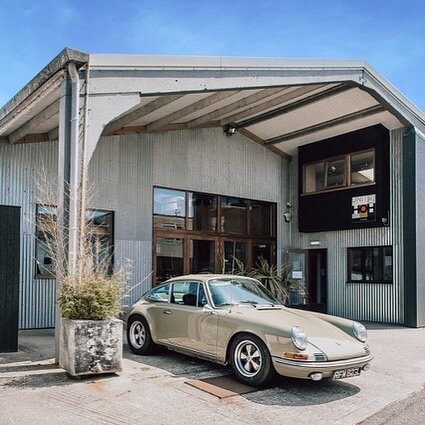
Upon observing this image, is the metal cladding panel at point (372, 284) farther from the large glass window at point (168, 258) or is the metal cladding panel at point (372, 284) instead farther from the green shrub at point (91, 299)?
the green shrub at point (91, 299)

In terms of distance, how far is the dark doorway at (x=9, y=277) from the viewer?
7828mm

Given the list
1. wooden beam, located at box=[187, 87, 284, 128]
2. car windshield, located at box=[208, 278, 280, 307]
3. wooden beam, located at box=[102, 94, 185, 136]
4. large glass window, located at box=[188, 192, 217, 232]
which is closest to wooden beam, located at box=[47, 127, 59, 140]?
wooden beam, located at box=[102, 94, 185, 136]

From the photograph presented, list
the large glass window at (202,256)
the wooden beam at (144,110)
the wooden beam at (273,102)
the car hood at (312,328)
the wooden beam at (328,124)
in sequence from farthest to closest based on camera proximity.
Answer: the large glass window at (202,256), the wooden beam at (328,124), the wooden beam at (273,102), the wooden beam at (144,110), the car hood at (312,328)

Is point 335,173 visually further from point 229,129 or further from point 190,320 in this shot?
point 190,320

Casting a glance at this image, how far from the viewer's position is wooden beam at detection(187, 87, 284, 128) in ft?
39.4

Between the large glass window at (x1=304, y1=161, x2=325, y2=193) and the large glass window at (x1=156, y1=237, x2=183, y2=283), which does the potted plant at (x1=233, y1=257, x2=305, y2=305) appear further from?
the large glass window at (x1=304, y1=161, x2=325, y2=193)

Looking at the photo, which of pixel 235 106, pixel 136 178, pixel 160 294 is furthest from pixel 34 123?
pixel 235 106

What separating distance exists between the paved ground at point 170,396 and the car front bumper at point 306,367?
0.30 m

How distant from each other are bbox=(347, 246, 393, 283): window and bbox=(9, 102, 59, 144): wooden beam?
9793 mm

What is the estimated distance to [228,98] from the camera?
40.5ft

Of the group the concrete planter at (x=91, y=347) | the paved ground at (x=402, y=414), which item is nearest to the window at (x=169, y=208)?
the concrete planter at (x=91, y=347)

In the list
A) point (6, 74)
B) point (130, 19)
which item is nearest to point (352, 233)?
point (130, 19)

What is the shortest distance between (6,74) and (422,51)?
853 cm

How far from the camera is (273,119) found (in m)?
14.9
